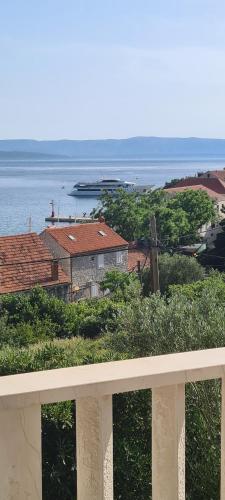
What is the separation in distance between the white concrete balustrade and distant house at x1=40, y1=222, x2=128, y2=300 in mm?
33799

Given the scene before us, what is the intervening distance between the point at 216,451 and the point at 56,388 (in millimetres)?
2098

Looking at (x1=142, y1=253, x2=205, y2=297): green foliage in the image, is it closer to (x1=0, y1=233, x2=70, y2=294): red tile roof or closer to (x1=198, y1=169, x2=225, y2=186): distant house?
(x1=0, y1=233, x2=70, y2=294): red tile roof

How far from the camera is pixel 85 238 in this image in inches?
1563

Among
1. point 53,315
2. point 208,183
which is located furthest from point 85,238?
point 208,183

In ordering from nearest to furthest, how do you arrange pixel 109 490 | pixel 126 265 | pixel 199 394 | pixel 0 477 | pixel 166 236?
pixel 0 477 < pixel 109 490 < pixel 199 394 < pixel 126 265 < pixel 166 236

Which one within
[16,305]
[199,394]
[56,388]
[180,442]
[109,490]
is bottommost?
[16,305]

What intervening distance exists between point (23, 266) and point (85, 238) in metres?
8.58

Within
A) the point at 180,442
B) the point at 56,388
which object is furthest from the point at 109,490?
the point at 56,388

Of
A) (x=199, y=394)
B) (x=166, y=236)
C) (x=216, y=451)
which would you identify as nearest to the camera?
(x=216, y=451)

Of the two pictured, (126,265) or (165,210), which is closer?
(126,265)

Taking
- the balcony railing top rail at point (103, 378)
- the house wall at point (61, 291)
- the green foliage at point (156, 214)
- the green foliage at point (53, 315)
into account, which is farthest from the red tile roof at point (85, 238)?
the balcony railing top rail at point (103, 378)

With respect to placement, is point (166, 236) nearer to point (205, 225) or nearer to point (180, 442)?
point (205, 225)

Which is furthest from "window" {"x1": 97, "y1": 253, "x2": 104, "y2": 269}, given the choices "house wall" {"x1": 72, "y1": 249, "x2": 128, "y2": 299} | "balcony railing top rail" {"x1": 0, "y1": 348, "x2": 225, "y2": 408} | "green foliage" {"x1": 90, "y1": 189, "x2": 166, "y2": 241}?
A: "balcony railing top rail" {"x1": 0, "y1": 348, "x2": 225, "y2": 408}

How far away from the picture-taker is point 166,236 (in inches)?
1972
